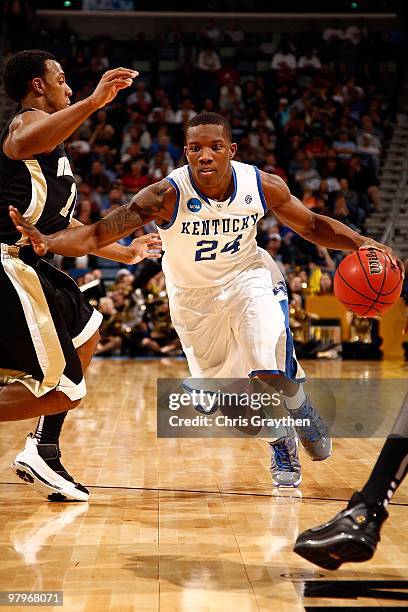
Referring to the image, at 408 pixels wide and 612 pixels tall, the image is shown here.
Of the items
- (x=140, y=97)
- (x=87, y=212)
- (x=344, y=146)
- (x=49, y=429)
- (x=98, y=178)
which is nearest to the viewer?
(x=49, y=429)

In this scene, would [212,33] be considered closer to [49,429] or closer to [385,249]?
[385,249]

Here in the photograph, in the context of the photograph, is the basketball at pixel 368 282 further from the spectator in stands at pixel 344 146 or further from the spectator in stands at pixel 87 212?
the spectator in stands at pixel 344 146

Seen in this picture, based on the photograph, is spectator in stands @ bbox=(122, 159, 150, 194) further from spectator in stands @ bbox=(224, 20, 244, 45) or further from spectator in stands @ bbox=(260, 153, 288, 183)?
spectator in stands @ bbox=(224, 20, 244, 45)

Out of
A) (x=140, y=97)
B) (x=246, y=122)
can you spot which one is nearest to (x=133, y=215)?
(x=246, y=122)

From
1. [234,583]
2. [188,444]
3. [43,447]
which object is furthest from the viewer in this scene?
[188,444]

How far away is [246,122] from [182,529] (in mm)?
13009

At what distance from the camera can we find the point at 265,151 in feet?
49.6

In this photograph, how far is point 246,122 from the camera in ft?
52.2

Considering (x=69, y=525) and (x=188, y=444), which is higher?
(x=69, y=525)

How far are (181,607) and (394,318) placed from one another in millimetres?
10219

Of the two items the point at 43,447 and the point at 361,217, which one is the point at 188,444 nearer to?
the point at 43,447

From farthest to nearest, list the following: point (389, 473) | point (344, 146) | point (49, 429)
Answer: point (344, 146) < point (49, 429) < point (389, 473)

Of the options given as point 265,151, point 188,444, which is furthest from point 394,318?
point 188,444

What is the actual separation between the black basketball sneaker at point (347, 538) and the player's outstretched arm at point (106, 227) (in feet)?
4.96
